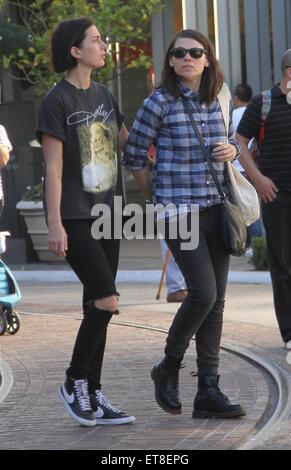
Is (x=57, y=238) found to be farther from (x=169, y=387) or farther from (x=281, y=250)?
(x=281, y=250)

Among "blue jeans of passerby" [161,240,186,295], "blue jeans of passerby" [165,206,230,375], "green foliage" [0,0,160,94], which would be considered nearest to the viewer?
"blue jeans of passerby" [165,206,230,375]

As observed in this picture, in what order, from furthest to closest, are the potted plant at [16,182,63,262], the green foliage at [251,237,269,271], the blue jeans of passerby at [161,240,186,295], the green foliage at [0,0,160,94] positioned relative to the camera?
the green foliage at [0,0,160,94] < the potted plant at [16,182,63,262] < the green foliage at [251,237,269,271] < the blue jeans of passerby at [161,240,186,295]

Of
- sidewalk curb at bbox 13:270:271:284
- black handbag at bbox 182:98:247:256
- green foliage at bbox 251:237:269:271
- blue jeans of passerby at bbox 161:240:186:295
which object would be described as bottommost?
sidewalk curb at bbox 13:270:271:284

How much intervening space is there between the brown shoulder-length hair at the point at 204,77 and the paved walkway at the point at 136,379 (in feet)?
5.55

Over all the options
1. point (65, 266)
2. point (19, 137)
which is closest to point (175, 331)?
point (65, 266)

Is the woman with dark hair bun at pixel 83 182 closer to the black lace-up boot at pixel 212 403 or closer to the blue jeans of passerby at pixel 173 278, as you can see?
the black lace-up boot at pixel 212 403

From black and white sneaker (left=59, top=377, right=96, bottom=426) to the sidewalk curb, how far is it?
695 cm

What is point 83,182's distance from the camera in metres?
6.43

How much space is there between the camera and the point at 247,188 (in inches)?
268

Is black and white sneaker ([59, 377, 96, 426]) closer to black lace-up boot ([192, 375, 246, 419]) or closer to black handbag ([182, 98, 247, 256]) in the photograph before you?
black lace-up boot ([192, 375, 246, 419])

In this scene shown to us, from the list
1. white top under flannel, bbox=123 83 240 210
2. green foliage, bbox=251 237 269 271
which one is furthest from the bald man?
green foliage, bbox=251 237 269 271

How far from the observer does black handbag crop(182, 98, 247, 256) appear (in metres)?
6.52

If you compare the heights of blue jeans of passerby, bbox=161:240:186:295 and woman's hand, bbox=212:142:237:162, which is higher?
woman's hand, bbox=212:142:237:162

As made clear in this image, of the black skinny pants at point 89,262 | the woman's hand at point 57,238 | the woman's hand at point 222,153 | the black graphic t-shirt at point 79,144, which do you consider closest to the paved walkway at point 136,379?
the black skinny pants at point 89,262
